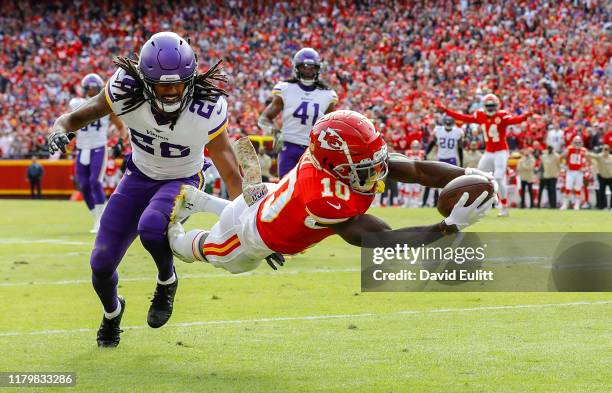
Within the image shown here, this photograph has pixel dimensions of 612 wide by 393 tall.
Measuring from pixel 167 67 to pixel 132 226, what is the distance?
1.04 meters

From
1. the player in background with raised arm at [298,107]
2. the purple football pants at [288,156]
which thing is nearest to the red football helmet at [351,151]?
the player in background with raised arm at [298,107]

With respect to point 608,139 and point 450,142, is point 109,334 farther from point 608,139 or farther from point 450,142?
point 608,139

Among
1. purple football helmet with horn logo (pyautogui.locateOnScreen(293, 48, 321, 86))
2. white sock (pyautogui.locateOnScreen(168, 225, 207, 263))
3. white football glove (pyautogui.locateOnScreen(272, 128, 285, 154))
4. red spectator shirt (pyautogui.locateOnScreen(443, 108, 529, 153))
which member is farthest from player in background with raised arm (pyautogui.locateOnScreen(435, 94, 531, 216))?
white sock (pyautogui.locateOnScreen(168, 225, 207, 263))

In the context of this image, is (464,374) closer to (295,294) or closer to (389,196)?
(295,294)

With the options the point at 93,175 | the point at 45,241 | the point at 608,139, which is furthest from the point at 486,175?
the point at 608,139

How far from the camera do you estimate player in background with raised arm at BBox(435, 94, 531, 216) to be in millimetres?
18172

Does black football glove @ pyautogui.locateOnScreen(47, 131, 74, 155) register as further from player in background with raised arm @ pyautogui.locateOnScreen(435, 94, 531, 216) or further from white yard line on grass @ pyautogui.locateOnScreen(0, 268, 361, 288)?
player in background with raised arm @ pyautogui.locateOnScreen(435, 94, 531, 216)

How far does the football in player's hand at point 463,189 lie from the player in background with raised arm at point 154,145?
1.62m

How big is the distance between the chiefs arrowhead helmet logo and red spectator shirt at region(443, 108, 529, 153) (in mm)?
13625

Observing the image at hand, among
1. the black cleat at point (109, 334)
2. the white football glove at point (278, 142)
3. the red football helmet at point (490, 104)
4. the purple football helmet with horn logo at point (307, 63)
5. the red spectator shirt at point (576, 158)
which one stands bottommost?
the red spectator shirt at point (576, 158)

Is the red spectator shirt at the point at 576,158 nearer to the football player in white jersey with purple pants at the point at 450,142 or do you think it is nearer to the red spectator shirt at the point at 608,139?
the red spectator shirt at the point at 608,139

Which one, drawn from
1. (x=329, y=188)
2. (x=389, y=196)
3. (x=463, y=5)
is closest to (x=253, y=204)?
(x=329, y=188)

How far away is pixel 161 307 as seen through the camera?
5.96 metres

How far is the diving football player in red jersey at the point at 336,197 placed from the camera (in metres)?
4.75
